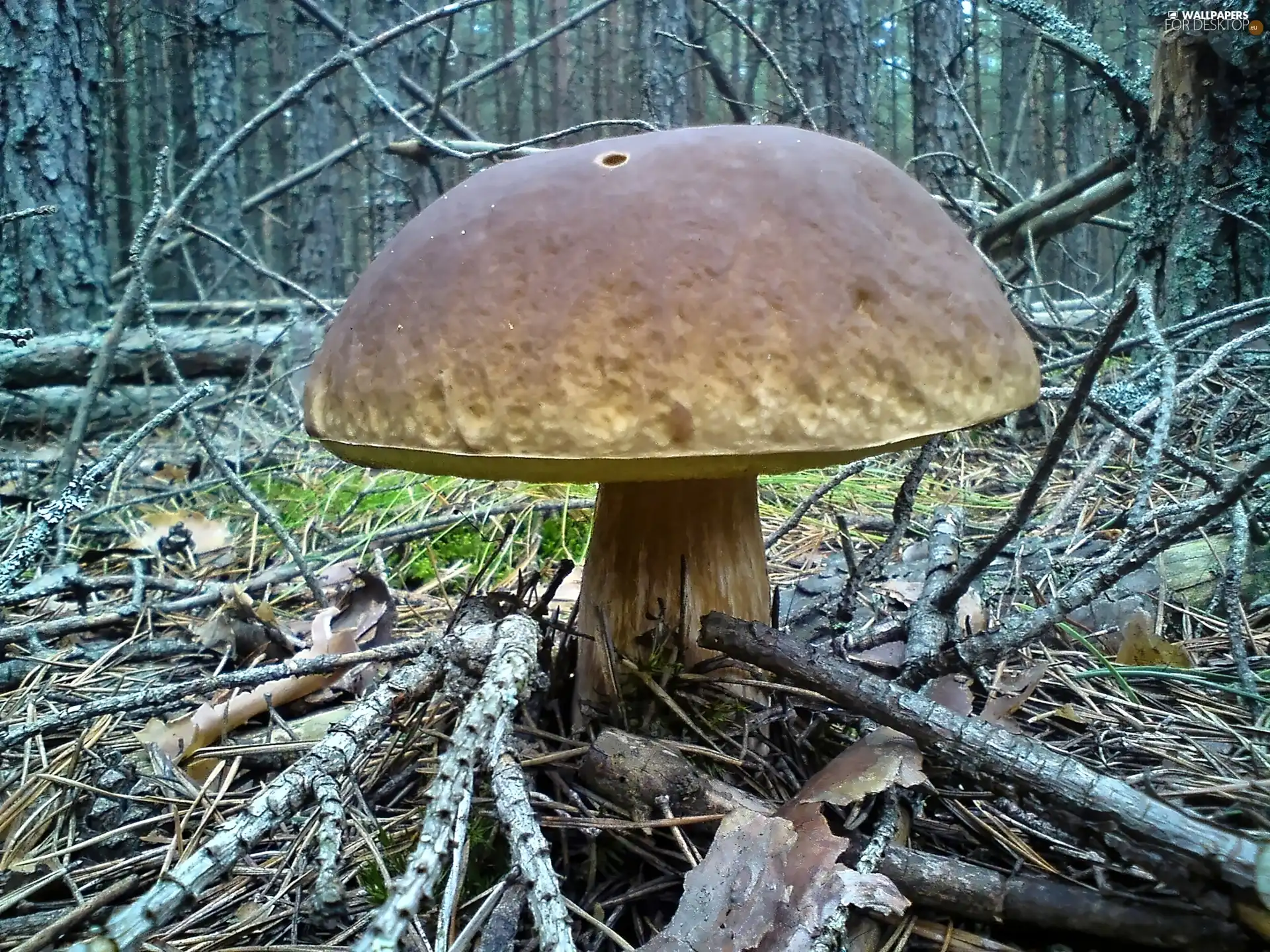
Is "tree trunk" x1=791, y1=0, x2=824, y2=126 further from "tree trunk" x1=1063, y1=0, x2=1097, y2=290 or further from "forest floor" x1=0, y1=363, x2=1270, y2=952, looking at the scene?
"tree trunk" x1=1063, y1=0, x2=1097, y2=290

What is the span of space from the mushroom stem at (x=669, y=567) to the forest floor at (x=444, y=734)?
8 centimetres

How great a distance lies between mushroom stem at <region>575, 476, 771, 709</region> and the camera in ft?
3.85

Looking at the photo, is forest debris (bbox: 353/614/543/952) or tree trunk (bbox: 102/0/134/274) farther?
tree trunk (bbox: 102/0/134/274)

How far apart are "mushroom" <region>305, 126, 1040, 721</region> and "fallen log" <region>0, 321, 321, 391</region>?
273cm

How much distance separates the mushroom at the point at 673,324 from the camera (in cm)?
81

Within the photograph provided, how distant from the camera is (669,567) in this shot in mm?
1188

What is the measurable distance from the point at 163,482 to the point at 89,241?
76.6 inches

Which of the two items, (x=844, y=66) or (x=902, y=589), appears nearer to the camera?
(x=902, y=589)

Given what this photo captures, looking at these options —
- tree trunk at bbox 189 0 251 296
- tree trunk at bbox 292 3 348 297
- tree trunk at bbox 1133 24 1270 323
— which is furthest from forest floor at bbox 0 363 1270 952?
tree trunk at bbox 189 0 251 296

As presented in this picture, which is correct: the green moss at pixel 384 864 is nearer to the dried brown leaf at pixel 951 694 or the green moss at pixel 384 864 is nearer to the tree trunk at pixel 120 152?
the dried brown leaf at pixel 951 694

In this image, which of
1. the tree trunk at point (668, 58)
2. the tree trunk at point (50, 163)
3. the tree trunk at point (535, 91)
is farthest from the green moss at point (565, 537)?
the tree trunk at point (535, 91)

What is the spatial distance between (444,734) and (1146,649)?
47.4 inches

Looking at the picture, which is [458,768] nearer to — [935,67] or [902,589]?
[902,589]

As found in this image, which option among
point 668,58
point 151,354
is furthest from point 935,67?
point 151,354
